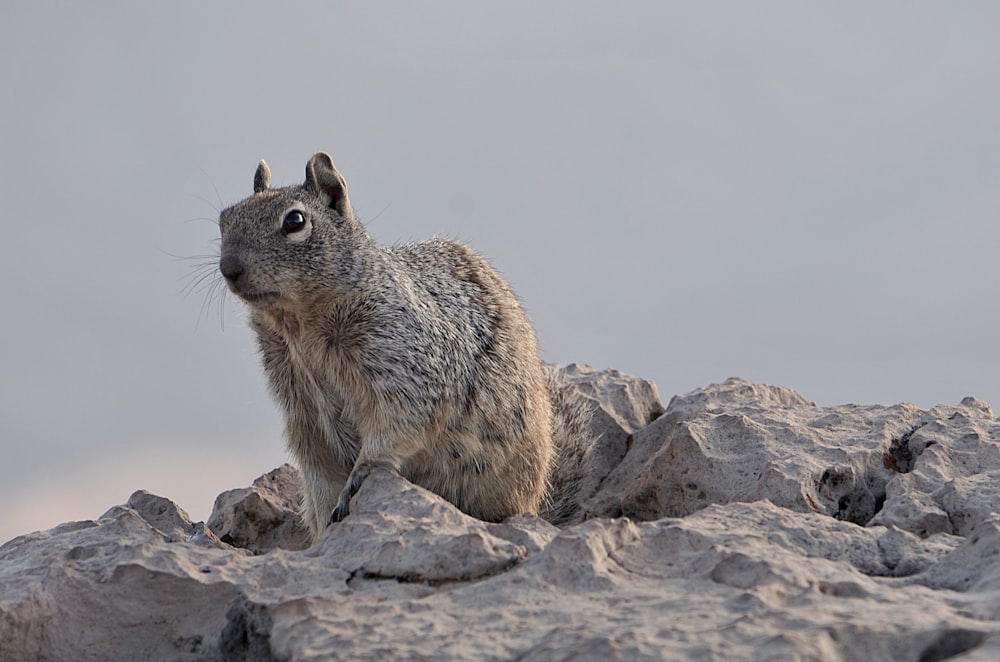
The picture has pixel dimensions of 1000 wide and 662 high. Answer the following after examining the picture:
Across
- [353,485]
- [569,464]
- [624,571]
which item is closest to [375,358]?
[353,485]

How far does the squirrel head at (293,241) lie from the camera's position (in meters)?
6.24

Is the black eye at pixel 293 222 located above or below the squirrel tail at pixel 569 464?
above

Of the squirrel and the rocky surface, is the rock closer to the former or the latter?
the rocky surface

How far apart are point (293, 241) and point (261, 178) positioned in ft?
3.36

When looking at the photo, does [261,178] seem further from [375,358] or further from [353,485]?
[353,485]

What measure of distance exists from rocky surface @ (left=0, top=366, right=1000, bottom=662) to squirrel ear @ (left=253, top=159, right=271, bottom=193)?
6.81 feet

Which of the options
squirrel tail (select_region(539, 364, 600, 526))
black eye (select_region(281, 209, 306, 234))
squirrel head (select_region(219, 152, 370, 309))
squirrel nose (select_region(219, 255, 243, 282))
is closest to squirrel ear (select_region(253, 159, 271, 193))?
squirrel head (select_region(219, 152, 370, 309))

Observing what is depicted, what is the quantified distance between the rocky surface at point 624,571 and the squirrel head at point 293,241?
1305 millimetres

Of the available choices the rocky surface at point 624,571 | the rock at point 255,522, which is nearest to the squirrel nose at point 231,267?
the rocky surface at point 624,571

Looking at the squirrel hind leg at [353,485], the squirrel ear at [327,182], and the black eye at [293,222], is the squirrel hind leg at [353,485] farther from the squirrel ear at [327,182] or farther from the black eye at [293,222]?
the squirrel ear at [327,182]

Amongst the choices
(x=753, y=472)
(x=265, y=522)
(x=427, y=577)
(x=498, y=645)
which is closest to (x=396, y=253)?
(x=265, y=522)

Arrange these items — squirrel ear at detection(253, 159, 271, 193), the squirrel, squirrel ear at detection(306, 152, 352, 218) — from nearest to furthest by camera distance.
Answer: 1. the squirrel
2. squirrel ear at detection(306, 152, 352, 218)
3. squirrel ear at detection(253, 159, 271, 193)

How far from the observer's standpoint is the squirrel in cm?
638

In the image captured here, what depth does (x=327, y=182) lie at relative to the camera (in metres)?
6.85
